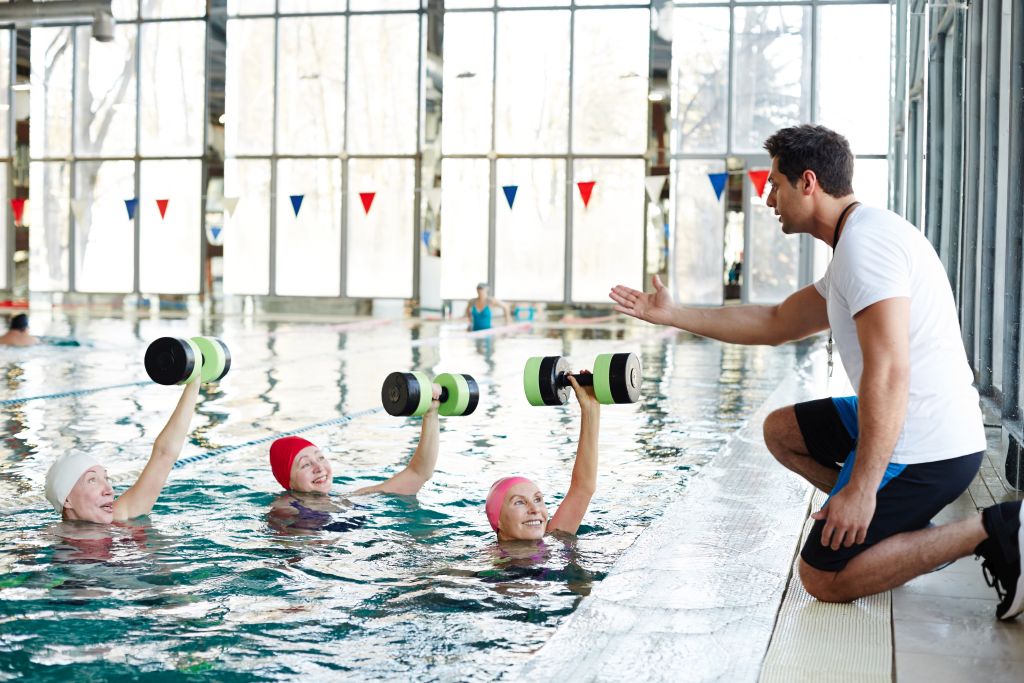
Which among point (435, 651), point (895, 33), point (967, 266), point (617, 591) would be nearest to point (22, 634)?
point (435, 651)

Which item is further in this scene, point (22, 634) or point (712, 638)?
point (22, 634)

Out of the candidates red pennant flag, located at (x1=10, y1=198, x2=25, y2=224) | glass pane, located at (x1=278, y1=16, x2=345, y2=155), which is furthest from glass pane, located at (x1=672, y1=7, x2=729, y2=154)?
red pennant flag, located at (x1=10, y1=198, x2=25, y2=224)

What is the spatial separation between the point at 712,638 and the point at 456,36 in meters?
20.1

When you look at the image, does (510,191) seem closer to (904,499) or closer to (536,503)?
(536,503)

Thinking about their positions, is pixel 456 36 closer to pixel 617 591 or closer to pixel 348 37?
pixel 348 37

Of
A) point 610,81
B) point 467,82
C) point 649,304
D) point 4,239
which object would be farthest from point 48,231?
point 649,304

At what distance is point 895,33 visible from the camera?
10258mm

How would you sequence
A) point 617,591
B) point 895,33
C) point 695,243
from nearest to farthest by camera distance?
point 617,591, point 895,33, point 695,243

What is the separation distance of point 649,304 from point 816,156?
0.85m

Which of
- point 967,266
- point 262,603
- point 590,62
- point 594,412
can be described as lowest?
point 262,603

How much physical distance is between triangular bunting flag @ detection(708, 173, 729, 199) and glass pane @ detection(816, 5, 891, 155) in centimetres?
184

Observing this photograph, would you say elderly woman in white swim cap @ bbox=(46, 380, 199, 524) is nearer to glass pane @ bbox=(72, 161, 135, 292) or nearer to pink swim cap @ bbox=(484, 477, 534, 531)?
pink swim cap @ bbox=(484, 477, 534, 531)

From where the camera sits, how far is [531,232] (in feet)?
71.7

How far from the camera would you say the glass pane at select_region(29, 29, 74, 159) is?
24.1m
